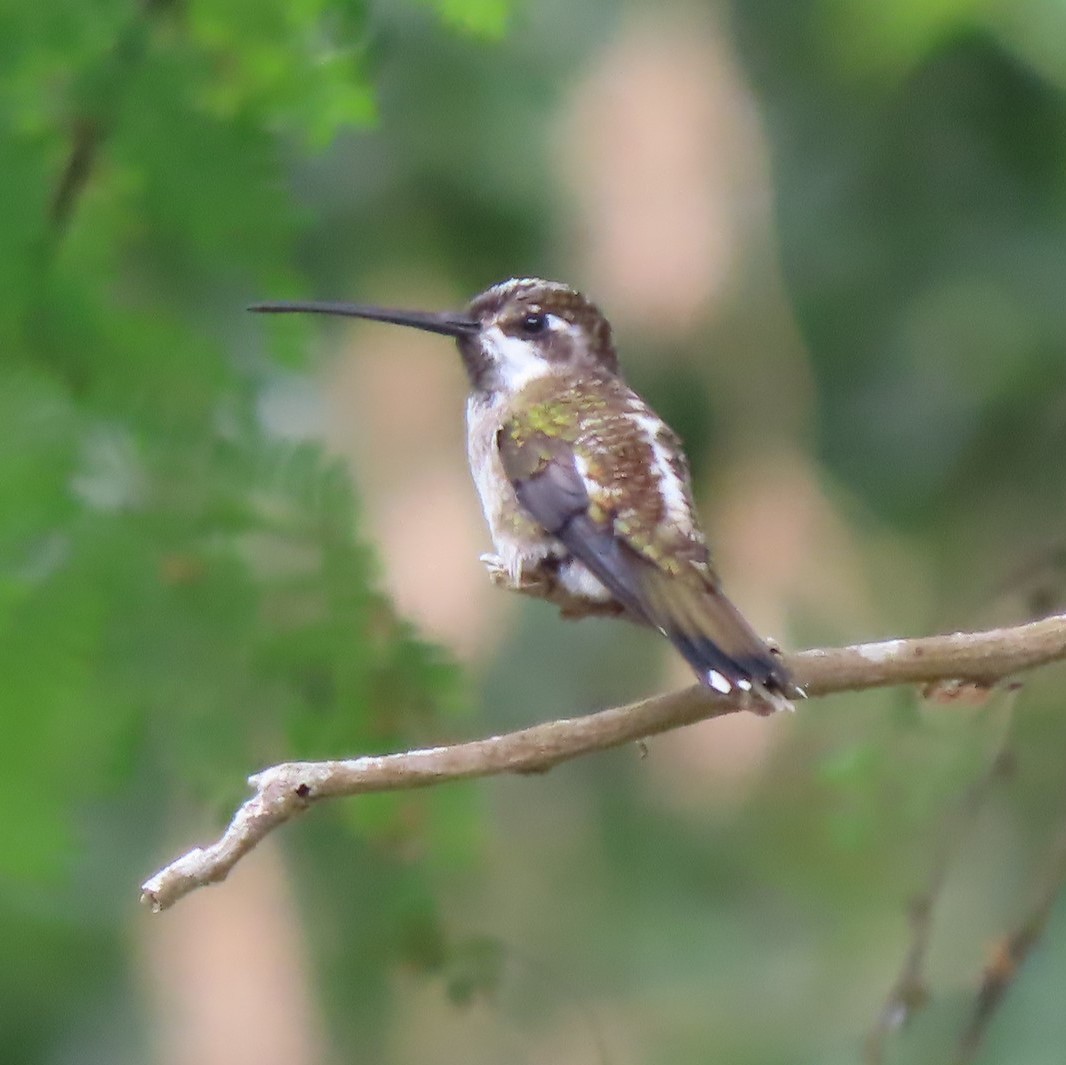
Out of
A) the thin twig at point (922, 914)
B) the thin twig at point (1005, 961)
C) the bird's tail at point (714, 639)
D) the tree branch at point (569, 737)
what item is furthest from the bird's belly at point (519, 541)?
the thin twig at point (1005, 961)

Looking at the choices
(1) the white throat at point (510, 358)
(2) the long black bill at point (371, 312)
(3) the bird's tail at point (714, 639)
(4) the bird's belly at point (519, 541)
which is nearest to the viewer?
(3) the bird's tail at point (714, 639)

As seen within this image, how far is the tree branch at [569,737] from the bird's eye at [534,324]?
4.43ft

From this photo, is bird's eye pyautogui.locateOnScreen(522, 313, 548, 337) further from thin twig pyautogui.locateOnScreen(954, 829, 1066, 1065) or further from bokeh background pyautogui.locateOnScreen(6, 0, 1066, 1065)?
thin twig pyautogui.locateOnScreen(954, 829, 1066, 1065)

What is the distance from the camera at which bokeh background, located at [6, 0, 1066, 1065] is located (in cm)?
317

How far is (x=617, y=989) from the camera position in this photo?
6.27m

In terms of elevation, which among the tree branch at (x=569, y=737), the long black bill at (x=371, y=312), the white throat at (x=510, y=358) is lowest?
the white throat at (x=510, y=358)

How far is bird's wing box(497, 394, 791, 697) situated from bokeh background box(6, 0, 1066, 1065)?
1.25 feet

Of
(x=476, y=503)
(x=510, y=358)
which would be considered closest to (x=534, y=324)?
(x=510, y=358)

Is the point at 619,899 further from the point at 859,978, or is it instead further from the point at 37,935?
the point at 37,935

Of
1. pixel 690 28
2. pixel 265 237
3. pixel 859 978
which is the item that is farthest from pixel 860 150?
pixel 265 237

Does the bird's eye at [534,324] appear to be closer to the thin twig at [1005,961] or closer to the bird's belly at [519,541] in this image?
the bird's belly at [519,541]

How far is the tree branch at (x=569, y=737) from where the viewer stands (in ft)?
6.89

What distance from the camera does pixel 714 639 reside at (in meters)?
2.46

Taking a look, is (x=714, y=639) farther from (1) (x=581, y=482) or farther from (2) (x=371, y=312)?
(2) (x=371, y=312)
